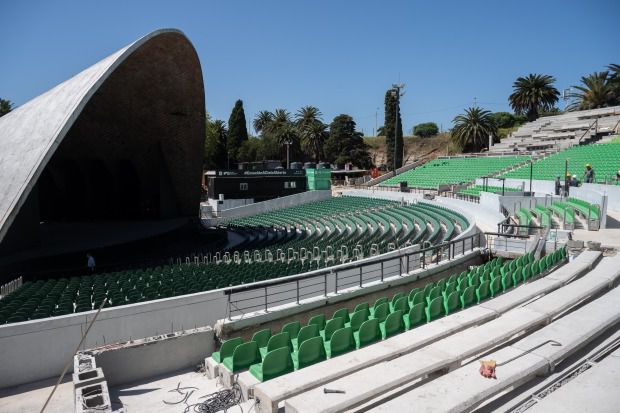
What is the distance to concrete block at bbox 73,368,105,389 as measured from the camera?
20.0ft

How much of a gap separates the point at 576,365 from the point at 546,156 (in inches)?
1528

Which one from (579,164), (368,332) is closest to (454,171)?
(579,164)

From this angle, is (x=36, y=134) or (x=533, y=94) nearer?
(x=36, y=134)

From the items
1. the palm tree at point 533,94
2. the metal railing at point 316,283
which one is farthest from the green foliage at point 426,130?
the metal railing at point 316,283

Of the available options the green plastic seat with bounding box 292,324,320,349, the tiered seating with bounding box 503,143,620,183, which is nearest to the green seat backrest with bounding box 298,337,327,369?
the green plastic seat with bounding box 292,324,320,349

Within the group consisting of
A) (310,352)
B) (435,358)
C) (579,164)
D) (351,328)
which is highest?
(579,164)

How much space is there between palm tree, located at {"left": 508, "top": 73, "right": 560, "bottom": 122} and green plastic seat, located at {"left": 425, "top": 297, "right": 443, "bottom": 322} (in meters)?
65.7

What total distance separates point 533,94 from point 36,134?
6741cm

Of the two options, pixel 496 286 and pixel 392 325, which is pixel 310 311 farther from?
pixel 496 286

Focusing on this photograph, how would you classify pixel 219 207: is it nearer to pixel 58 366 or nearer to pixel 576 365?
pixel 58 366

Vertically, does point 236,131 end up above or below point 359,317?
above

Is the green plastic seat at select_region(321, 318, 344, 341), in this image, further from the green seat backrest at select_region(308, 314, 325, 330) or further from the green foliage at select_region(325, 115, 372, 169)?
the green foliage at select_region(325, 115, 372, 169)

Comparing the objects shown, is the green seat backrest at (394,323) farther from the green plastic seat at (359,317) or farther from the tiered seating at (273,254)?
the tiered seating at (273,254)

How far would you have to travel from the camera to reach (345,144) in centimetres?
6775
